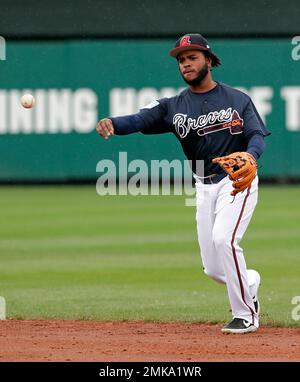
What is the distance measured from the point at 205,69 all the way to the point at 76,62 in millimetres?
13994

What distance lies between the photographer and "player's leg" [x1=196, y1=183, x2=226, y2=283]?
724 centimetres

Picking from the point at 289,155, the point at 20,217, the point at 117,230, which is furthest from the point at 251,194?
the point at 289,155

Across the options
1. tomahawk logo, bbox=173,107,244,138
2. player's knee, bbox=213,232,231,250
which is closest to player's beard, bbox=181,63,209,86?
tomahawk logo, bbox=173,107,244,138

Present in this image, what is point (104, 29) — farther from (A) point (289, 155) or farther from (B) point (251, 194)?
(B) point (251, 194)

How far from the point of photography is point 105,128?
7.11 meters

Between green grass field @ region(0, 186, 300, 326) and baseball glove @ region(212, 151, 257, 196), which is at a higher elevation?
Result: baseball glove @ region(212, 151, 257, 196)

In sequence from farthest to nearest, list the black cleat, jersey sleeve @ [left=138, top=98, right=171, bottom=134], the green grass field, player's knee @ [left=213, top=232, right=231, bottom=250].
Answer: the green grass field → jersey sleeve @ [left=138, top=98, right=171, bottom=134] → the black cleat → player's knee @ [left=213, top=232, right=231, bottom=250]

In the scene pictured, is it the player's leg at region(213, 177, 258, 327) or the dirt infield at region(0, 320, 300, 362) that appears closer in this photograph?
the dirt infield at region(0, 320, 300, 362)

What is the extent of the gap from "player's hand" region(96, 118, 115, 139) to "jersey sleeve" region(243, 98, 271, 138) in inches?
35.5

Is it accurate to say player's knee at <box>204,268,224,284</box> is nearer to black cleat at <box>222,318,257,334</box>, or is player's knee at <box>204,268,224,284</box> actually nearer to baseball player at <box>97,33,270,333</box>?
baseball player at <box>97,33,270,333</box>

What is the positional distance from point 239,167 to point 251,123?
1.61 feet

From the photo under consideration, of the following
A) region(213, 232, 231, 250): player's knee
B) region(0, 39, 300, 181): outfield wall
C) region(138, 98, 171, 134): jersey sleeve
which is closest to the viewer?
region(213, 232, 231, 250): player's knee

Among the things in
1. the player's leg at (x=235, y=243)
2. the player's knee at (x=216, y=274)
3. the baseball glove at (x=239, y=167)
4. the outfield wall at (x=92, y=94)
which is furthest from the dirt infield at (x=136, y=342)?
the outfield wall at (x=92, y=94)

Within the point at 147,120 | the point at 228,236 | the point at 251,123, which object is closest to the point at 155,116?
the point at 147,120
